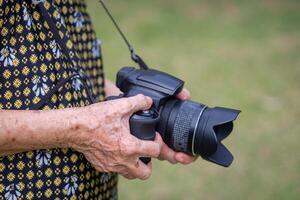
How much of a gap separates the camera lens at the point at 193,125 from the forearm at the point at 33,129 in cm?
31

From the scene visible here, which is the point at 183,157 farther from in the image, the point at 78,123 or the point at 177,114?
the point at 78,123

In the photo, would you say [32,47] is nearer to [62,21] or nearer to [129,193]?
[62,21]

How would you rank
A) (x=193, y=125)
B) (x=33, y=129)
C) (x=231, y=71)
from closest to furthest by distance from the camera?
1. (x=33, y=129)
2. (x=193, y=125)
3. (x=231, y=71)

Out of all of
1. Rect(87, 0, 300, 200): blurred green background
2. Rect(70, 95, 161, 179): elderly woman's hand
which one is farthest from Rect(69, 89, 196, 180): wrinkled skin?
Rect(87, 0, 300, 200): blurred green background

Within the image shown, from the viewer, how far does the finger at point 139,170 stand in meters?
1.30

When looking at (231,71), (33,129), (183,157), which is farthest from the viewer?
(231,71)

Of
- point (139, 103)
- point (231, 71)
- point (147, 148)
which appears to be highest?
point (139, 103)

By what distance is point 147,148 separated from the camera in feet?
4.15

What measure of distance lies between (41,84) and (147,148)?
12.2 inches

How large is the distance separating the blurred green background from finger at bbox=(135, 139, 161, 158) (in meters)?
1.54

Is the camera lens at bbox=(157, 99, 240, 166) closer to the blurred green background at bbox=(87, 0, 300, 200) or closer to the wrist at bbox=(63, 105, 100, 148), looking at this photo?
the wrist at bbox=(63, 105, 100, 148)

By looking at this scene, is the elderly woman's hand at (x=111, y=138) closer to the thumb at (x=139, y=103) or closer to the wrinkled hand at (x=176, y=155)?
the thumb at (x=139, y=103)

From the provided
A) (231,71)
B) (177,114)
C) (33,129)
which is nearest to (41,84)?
(33,129)

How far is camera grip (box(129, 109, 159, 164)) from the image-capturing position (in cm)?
126
